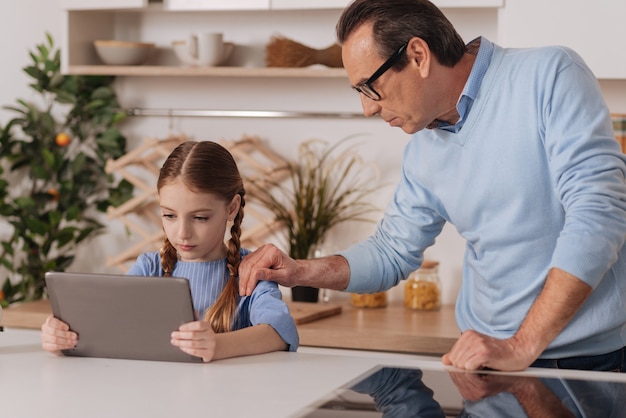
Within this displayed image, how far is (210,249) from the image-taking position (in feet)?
6.81

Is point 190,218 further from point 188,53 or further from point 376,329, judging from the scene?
point 188,53

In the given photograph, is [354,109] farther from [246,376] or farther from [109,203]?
[246,376]

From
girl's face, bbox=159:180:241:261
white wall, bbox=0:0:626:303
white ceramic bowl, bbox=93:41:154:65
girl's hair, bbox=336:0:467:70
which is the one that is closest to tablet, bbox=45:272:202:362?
girl's face, bbox=159:180:241:261

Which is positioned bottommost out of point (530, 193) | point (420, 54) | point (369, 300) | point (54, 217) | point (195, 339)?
point (369, 300)

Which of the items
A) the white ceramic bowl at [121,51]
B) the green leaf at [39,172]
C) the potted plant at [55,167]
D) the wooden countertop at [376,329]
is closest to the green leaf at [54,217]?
the potted plant at [55,167]

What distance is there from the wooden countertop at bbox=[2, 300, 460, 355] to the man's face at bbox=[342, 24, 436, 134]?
960 mm

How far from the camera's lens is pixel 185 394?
150 centimetres

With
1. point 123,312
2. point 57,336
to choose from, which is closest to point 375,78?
point 123,312

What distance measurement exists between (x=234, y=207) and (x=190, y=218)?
123 mm

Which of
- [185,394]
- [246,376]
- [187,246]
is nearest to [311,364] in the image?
[246,376]

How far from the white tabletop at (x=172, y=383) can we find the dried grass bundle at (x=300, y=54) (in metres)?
1.44

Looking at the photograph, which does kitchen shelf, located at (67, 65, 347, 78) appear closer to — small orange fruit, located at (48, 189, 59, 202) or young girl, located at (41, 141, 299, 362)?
small orange fruit, located at (48, 189, 59, 202)

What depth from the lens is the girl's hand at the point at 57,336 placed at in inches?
69.5

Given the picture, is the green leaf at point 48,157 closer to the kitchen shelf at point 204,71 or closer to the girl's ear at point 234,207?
the kitchen shelf at point 204,71
